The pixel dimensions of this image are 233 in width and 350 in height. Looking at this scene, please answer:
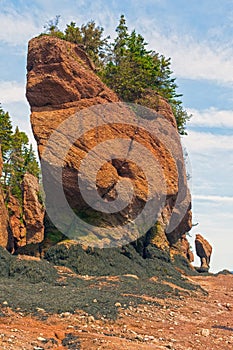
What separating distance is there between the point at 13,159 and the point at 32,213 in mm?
11068

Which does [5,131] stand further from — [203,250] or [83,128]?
[203,250]

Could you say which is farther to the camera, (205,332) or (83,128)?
(83,128)

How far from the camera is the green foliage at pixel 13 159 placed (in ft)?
124

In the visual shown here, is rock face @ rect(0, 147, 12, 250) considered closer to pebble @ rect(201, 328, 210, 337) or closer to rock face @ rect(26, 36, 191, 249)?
rock face @ rect(26, 36, 191, 249)

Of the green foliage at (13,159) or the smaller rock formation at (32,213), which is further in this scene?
the green foliage at (13,159)

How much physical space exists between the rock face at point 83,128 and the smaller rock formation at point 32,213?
215 inches

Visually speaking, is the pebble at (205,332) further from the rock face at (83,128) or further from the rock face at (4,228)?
the rock face at (4,228)

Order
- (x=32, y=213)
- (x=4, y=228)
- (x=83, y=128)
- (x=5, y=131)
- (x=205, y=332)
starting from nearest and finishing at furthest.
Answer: (x=205, y=332) < (x=83, y=128) < (x=4, y=228) < (x=32, y=213) < (x=5, y=131)

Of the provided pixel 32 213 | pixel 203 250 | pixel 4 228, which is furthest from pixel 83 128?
pixel 203 250

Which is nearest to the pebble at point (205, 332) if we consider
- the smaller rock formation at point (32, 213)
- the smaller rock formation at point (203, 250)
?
the smaller rock formation at point (32, 213)

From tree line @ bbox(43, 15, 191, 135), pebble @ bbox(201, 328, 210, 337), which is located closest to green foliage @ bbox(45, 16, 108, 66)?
tree line @ bbox(43, 15, 191, 135)

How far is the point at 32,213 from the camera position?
2927 cm

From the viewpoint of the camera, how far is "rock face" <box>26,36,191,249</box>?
2236 cm

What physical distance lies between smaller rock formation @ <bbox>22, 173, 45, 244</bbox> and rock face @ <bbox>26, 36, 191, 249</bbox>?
546 cm
